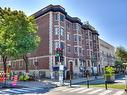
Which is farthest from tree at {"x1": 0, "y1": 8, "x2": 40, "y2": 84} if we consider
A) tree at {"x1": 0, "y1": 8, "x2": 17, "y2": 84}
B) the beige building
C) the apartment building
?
the beige building

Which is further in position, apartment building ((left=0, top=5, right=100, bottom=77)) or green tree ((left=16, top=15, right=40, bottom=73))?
apartment building ((left=0, top=5, right=100, bottom=77))

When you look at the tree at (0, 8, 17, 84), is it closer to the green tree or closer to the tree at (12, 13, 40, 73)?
Result: the tree at (12, 13, 40, 73)

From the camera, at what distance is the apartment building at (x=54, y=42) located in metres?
45.2

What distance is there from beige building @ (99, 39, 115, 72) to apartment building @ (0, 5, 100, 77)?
2253 centimetres

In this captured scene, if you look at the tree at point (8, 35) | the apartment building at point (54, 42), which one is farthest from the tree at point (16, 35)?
the apartment building at point (54, 42)

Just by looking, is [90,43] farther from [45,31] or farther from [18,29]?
[18,29]

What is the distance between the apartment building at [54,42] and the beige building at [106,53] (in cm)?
2253

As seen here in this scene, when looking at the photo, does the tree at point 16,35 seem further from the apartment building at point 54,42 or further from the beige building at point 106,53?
the beige building at point 106,53

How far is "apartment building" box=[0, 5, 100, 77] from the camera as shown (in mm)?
45156

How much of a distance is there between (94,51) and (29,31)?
3412 cm

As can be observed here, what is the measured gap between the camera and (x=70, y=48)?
5116 cm

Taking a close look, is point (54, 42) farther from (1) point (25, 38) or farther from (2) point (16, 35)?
(2) point (16, 35)

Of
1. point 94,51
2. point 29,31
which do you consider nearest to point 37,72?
point 29,31

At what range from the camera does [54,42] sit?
148 ft
